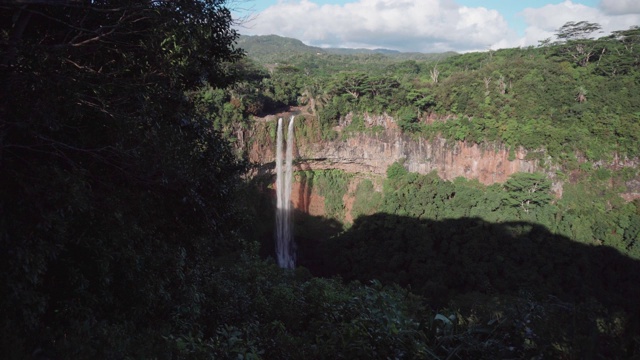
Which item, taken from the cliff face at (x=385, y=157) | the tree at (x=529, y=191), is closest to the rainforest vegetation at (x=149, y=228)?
the tree at (x=529, y=191)

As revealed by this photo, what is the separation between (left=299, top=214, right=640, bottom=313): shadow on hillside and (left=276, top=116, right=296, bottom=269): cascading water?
103 inches

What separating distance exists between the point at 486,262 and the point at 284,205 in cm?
1000


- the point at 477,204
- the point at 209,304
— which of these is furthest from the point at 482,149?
the point at 209,304

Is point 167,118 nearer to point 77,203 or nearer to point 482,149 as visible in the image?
point 77,203

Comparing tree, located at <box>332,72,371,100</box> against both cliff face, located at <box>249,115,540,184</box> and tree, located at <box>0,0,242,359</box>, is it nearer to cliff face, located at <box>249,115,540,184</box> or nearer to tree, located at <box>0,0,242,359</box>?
cliff face, located at <box>249,115,540,184</box>

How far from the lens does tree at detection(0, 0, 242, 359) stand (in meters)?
2.52

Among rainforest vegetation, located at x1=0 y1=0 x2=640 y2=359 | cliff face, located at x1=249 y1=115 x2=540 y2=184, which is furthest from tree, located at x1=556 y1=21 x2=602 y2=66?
rainforest vegetation, located at x1=0 y1=0 x2=640 y2=359

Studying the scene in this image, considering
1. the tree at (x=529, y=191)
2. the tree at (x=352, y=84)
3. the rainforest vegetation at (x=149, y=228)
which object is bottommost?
the tree at (x=529, y=191)

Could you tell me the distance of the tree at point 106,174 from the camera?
252cm

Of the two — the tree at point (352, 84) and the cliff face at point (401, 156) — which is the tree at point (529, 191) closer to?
the cliff face at point (401, 156)

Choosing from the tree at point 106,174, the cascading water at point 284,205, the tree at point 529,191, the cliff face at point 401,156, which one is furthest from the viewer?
the cascading water at point 284,205

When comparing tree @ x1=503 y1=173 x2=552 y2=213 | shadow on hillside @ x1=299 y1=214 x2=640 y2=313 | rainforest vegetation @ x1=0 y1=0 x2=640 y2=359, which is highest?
rainforest vegetation @ x1=0 y1=0 x2=640 y2=359

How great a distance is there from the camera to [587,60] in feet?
74.6

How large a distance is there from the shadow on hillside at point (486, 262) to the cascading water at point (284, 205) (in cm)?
261
